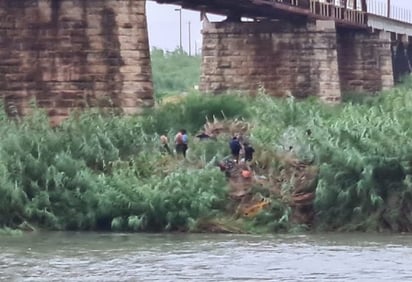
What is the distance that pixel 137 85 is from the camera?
45250 mm

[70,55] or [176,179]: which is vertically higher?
[70,55]

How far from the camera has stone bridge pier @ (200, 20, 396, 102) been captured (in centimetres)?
6362

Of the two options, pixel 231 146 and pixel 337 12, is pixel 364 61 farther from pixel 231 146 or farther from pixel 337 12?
pixel 231 146

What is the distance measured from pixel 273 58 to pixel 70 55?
65.0 ft

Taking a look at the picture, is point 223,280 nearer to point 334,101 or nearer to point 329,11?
point 334,101

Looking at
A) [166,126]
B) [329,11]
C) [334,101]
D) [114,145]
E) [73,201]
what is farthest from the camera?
[329,11]

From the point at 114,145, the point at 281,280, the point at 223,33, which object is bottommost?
the point at 281,280

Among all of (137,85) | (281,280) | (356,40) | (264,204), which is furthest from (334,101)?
(281,280)

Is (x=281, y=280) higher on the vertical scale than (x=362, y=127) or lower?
lower

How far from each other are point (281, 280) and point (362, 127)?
11.9 metres

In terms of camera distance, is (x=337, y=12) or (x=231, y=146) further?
(x=337, y=12)

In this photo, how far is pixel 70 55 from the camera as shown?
45062 mm

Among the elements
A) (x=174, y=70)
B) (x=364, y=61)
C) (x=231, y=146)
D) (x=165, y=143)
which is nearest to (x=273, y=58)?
(x=364, y=61)

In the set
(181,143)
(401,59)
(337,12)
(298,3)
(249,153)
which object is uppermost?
(337,12)
